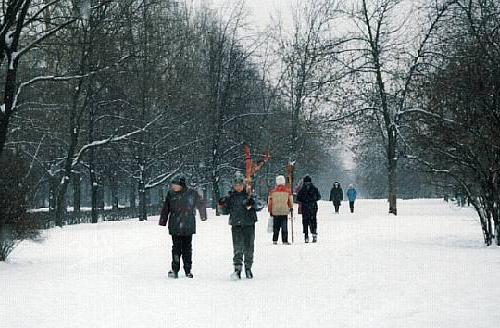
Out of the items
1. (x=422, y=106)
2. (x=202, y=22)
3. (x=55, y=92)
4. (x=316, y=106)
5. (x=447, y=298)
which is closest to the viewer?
(x=447, y=298)

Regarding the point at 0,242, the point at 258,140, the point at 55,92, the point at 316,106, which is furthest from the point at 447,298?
the point at 258,140

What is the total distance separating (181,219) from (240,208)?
1.03 m

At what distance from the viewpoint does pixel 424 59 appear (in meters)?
29.9

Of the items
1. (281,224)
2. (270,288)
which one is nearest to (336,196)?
(281,224)

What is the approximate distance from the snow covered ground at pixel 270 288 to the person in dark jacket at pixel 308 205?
4.20 ft

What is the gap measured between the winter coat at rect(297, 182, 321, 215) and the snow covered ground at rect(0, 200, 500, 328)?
1480mm

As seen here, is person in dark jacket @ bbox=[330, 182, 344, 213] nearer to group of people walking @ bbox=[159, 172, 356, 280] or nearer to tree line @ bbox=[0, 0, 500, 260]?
tree line @ bbox=[0, 0, 500, 260]

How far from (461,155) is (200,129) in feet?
85.8

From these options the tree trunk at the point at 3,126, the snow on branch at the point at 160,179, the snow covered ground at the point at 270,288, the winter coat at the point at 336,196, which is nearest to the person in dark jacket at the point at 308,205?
the snow covered ground at the point at 270,288

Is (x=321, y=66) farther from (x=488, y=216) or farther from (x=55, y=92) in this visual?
(x=488, y=216)

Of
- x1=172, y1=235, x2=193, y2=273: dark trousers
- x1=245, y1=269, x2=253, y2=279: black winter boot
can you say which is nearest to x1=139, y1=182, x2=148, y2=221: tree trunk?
x1=172, y1=235, x2=193, y2=273: dark trousers

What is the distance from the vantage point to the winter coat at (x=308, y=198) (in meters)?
17.7

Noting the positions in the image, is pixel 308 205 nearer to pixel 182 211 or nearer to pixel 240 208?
pixel 240 208

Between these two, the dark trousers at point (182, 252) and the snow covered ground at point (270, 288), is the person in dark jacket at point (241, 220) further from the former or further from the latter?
the dark trousers at point (182, 252)
